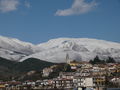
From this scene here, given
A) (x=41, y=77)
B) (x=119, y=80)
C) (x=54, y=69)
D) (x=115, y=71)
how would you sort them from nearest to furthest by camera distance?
(x=119, y=80) < (x=115, y=71) < (x=41, y=77) < (x=54, y=69)

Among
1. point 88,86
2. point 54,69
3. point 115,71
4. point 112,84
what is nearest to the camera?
point 88,86

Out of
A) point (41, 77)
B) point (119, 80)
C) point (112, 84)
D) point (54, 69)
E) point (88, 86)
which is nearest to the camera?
point (88, 86)

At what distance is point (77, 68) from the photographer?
482 feet

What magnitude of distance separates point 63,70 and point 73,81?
133 ft

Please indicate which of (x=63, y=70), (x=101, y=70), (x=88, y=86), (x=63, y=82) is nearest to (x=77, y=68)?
(x=63, y=70)

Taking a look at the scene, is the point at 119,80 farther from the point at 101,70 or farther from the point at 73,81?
the point at 101,70

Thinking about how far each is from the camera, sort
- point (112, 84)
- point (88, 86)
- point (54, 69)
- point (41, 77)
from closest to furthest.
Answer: point (88, 86) < point (112, 84) < point (41, 77) < point (54, 69)

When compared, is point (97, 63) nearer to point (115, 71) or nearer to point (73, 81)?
point (115, 71)

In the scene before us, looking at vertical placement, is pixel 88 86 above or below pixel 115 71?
below

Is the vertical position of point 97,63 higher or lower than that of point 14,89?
higher

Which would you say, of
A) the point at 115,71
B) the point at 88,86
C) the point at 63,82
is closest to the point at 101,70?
the point at 115,71

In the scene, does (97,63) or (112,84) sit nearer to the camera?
(112,84)

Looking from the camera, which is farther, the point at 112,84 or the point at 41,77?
the point at 41,77

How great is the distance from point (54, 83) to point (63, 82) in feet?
7.66
